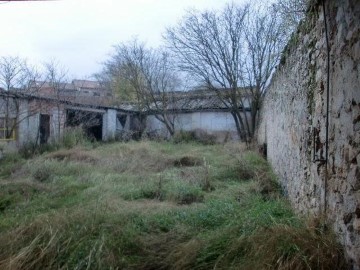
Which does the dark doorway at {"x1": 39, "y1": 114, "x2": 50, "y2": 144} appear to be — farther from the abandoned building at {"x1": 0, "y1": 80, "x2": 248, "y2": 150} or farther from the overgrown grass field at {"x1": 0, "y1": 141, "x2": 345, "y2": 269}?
the overgrown grass field at {"x1": 0, "y1": 141, "x2": 345, "y2": 269}

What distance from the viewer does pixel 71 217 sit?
14.7ft

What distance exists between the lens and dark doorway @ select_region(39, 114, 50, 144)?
1698cm

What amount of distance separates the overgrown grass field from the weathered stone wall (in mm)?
288

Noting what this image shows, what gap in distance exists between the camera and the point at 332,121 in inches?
126

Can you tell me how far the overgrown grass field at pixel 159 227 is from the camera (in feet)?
10.5

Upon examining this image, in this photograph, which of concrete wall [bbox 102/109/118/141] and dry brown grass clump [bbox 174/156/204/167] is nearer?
dry brown grass clump [bbox 174/156/204/167]

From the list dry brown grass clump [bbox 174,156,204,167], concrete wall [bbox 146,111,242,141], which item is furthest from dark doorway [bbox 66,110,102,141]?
dry brown grass clump [bbox 174,156,204,167]

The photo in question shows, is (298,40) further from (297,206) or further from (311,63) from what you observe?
(297,206)

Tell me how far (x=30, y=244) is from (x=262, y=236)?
2352 mm

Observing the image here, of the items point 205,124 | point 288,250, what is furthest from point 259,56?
point 288,250

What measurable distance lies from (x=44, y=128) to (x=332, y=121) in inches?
627

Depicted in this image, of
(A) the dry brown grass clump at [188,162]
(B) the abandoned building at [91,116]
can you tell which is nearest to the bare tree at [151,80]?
(B) the abandoned building at [91,116]

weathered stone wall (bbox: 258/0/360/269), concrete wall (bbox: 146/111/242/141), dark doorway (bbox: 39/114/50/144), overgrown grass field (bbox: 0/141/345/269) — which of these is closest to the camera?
weathered stone wall (bbox: 258/0/360/269)

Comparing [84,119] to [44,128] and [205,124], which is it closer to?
[44,128]
